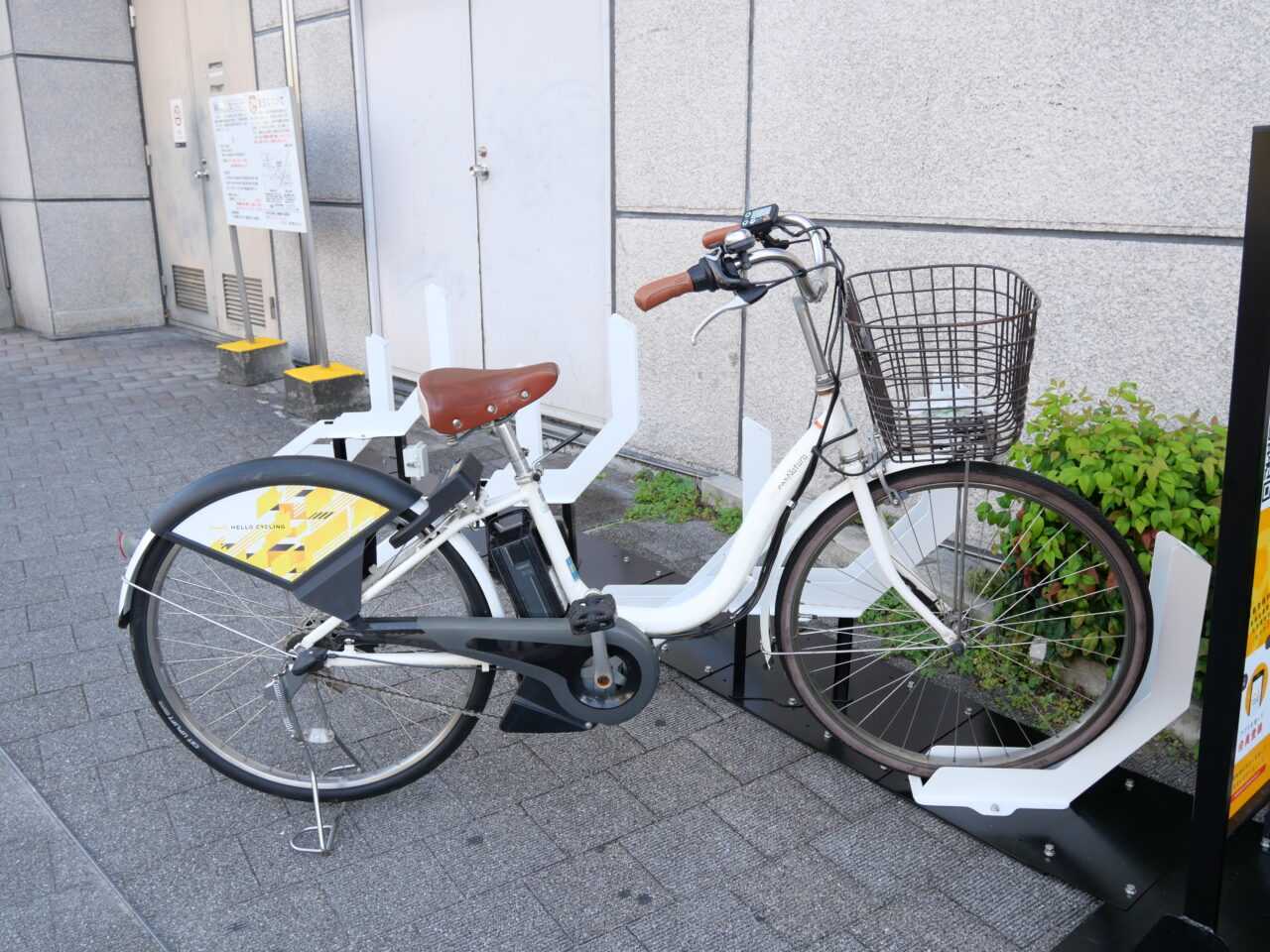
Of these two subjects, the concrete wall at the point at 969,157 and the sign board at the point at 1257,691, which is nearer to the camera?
the sign board at the point at 1257,691

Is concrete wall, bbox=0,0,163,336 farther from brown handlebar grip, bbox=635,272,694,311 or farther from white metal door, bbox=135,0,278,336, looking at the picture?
brown handlebar grip, bbox=635,272,694,311

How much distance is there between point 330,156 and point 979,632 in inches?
239

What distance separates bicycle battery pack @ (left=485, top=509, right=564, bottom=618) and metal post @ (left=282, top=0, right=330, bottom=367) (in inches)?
192

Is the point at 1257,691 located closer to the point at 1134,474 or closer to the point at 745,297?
the point at 1134,474

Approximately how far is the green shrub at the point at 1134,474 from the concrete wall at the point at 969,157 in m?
0.52

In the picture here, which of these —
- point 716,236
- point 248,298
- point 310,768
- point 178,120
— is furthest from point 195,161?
point 716,236

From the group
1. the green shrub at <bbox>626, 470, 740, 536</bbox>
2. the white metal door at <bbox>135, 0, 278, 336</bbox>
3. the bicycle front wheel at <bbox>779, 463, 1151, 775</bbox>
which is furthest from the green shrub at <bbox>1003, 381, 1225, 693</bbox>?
the white metal door at <bbox>135, 0, 278, 336</bbox>

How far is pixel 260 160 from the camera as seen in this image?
7.10m

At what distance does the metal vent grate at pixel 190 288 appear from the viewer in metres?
9.61

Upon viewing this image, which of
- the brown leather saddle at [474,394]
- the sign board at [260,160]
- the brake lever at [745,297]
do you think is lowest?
the brown leather saddle at [474,394]

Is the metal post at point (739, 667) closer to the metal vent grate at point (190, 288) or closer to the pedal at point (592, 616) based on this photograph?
the pedal at point (592, 616)

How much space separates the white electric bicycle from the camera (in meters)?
2.44

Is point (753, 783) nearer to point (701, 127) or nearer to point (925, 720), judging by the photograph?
point (925, 720)

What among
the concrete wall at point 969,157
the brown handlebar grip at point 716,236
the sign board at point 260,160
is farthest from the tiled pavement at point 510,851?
the sign board at point 260,160
